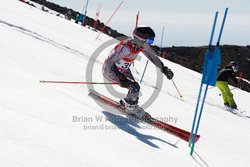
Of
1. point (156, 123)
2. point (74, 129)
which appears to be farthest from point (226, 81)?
point (74, 129)

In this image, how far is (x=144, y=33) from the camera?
6145 millimetres

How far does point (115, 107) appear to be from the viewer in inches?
259

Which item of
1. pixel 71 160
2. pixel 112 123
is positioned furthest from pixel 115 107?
pixel 71 160

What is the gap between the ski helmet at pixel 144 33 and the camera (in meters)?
6.16

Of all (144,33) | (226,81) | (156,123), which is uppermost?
(144,33)

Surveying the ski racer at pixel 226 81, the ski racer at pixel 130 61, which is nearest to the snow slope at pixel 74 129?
the ski racer at pixel 130 61

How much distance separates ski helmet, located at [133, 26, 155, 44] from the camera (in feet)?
20.2

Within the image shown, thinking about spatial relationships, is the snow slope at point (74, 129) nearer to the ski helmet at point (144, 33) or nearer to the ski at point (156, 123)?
the ski at point (156, 123)

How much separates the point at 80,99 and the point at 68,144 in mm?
2842

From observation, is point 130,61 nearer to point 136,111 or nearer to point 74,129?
point 136,111

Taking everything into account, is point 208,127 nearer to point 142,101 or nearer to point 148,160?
point 142,101

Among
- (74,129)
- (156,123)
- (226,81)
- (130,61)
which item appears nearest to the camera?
(74,129)

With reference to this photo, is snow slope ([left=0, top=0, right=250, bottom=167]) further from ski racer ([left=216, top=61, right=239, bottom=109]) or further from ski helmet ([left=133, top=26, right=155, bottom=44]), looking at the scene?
ski racer ([left=216, top=61, right=239, bottom=109])

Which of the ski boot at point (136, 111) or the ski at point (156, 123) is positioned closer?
the ski at point (156, 123)
